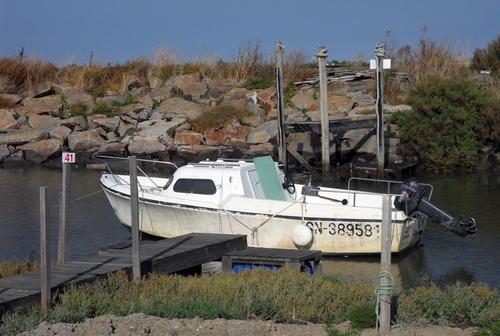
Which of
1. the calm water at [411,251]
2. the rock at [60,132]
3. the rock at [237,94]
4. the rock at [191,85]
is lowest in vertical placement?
the calm water at [411,251]

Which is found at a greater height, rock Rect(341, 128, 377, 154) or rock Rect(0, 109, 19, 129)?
rock Rect(0, 109, 19, 129)

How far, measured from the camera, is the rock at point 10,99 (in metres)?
46.0

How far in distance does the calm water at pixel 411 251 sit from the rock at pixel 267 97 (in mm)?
11294

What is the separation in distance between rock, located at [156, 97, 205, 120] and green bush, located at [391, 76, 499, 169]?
32.7 ft

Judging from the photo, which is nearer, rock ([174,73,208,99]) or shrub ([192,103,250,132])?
shrub ([192,103,250,132])

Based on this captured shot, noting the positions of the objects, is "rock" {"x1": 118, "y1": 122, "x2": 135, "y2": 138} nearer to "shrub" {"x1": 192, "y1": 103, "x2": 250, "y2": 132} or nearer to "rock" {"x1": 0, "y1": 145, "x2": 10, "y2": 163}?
"shrub" {"x1": 192, "y1": 103, "x2": 250, "y2": 132}

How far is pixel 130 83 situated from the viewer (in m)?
48.5

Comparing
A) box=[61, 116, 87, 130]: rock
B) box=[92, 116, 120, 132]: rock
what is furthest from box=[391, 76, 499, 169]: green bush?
box=[61, 116, 87, 130]: rock

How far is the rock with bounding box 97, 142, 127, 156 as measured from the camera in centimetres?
3894

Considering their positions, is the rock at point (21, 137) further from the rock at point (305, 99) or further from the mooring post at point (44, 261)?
the mooring post at point (44, 261)

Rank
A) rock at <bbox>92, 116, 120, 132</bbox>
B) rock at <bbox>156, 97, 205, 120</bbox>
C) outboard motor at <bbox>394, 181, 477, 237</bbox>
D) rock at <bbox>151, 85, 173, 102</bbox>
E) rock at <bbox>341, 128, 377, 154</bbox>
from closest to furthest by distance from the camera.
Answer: outboard motor at <bbox>394, 181, 477, 237</bbox>, rock at <bbox>341, 128, 377, 154</bbox>, rock at <bbox>156, 97, 205, 120</bbox>, rock at <bbox>92, 116, 120, 132</bbox>, rock at <bbox>151, 85, 173, 102</bbox>

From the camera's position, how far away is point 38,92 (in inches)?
1891

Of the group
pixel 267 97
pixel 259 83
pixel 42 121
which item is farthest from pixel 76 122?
pixel 259 83

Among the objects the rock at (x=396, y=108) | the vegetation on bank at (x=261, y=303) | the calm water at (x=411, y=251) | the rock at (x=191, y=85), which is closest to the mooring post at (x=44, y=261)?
the vegetation on bank at (x=261, y=303)
